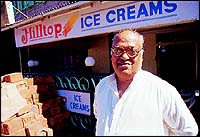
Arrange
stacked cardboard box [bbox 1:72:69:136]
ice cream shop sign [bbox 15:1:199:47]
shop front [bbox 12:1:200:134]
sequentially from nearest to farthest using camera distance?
1. ice cream shop sign [bbox 15:1:199:47]
2. shop front [bbox 12:1:200:134]
3. stacked cardboard box [bbox 1:72:69:136]

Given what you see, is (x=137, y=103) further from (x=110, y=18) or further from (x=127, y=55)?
(x=110, y=18)

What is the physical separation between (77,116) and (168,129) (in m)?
4.48

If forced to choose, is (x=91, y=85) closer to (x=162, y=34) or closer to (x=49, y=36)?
(x=49, y=36)

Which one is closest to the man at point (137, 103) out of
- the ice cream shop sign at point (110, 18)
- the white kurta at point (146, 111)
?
the white kurta at point (146, 111)

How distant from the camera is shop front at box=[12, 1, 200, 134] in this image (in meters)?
3.60

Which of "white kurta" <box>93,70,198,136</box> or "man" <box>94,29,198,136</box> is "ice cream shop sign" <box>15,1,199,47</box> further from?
"white kurta" <box>93,70,198,136</box>

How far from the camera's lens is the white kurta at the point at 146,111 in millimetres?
1521

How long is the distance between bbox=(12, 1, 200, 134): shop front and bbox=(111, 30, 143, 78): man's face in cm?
184

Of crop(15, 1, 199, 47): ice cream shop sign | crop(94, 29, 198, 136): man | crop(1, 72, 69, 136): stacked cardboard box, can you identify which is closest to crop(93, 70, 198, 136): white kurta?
crop(94, 29, 198, 136): man

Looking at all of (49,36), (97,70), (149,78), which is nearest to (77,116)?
(49,36)

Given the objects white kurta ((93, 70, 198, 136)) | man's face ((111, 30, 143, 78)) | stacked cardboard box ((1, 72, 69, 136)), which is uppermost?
man's face ((111, 30, 143, 78))

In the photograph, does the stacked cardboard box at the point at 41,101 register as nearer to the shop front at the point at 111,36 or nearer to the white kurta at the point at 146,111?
the shop front at the point at 111,36

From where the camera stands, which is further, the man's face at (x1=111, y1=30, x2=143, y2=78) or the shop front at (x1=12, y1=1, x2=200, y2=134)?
the shop front at (x1=12, y1=1, x2=200, y2=134)

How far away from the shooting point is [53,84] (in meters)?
6.35
